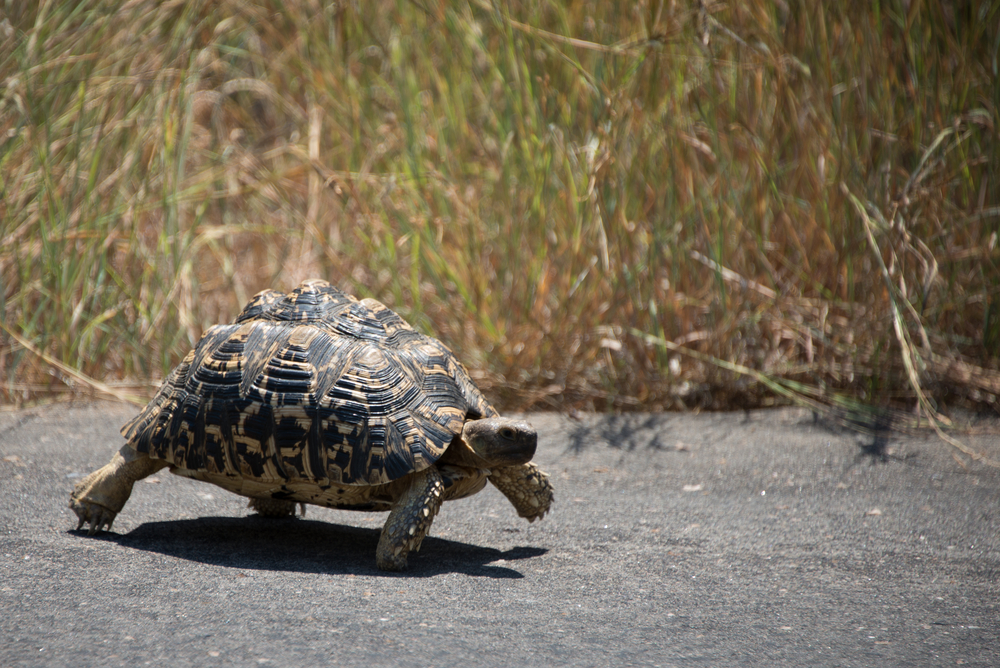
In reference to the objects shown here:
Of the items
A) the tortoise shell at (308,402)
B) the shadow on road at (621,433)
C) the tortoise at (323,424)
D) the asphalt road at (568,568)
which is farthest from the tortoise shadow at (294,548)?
the shadow on road at (621,433)

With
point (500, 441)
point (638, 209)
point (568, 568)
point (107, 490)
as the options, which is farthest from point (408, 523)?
point (638, 209)

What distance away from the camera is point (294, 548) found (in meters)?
2.51

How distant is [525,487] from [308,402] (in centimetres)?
73

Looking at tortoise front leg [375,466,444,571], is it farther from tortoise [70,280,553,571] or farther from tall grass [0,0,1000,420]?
tall grass [0,0,1000,420]

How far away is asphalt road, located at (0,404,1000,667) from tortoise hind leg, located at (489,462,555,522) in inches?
4.1


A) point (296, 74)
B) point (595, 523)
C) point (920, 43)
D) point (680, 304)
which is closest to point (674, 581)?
point (595, 523)

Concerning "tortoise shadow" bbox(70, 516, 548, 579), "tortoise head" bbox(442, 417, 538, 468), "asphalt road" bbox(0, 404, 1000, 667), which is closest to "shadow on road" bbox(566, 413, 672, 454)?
"asphalt road" bbox(0, 404, 1000, 667)

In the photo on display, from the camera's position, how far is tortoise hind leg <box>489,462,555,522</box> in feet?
8.68

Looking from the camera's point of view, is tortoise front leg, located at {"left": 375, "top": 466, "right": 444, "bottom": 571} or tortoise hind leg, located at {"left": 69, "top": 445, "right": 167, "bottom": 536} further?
tortoise hind leg, located at {"left": 69, "top": 445, "right": 167, "bottom": 536}

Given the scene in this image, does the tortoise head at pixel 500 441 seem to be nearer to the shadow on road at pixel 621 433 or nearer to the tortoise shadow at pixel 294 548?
the tortoise shadow at pixel 294 548

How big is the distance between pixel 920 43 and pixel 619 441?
2.33 metres

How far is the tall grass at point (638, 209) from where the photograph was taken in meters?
4.08

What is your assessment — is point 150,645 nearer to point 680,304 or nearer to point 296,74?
point 680,304

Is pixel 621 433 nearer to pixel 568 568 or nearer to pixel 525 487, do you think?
pixel 525 487
